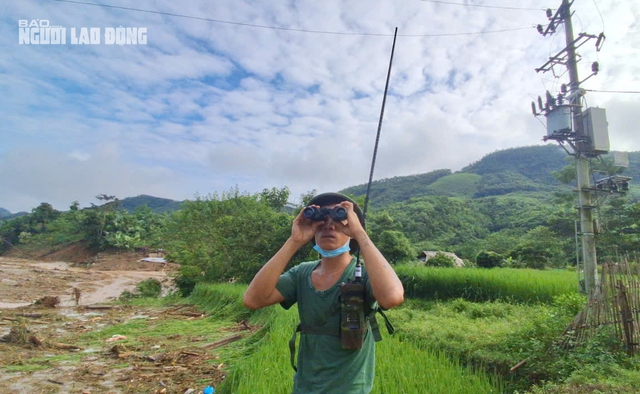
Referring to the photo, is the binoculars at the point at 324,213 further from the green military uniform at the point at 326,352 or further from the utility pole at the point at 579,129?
the utility pole at the point at 579,129

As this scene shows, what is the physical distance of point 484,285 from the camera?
1282 centimetres

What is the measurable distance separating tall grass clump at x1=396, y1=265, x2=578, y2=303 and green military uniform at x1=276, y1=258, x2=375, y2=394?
1090 centimetres

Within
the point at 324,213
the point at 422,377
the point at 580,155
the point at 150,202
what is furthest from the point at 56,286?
the point at 150,202

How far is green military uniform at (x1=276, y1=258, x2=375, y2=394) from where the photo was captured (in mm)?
1847

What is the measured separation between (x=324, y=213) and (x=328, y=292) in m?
0.40

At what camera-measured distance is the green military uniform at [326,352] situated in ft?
6.06

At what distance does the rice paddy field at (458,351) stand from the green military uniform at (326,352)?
1984mm

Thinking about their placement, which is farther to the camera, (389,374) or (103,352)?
(103,352)

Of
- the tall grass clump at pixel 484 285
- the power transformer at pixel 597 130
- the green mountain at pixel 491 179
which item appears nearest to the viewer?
the power transformer at pixel 597 130

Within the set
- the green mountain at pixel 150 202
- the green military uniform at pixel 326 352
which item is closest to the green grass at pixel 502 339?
the green military uniform at pixel 326 352

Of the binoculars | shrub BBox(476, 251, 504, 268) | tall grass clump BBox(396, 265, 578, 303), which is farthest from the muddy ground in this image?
shrub BBox(476, 251, 504, 268)

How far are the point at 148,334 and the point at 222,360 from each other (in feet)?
11.4

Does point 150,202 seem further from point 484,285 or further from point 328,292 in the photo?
point 328,292

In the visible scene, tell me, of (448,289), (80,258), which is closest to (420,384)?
(448,289)
